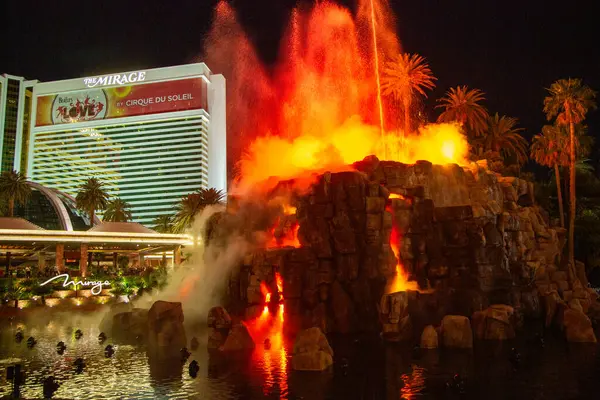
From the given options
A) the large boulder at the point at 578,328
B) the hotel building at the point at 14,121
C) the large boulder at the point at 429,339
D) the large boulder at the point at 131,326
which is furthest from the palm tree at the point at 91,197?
the hotel building at the point at 14,121

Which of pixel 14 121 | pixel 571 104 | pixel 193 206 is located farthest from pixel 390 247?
pixel 14 121

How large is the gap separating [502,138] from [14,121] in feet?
550

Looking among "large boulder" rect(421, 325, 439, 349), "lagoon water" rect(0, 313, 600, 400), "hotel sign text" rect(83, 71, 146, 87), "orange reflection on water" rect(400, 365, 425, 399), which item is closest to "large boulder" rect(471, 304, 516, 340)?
"lagoon water" rect(0, 313, 600, 400)

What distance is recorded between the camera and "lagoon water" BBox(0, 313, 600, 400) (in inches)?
716

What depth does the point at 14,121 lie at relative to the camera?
179m

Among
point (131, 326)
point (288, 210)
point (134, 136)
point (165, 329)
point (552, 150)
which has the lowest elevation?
point (165, 329)

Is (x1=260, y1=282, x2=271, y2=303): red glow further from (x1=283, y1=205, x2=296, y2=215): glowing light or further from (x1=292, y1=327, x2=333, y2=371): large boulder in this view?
(x1=292, y1=327, x2=333, y2=371): large boulder

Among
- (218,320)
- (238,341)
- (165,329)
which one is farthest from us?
(218,320)

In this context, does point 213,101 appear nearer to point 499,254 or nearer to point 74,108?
point 74,108

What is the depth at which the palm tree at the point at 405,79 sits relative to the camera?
59.1 m

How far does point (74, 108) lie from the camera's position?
177 metres

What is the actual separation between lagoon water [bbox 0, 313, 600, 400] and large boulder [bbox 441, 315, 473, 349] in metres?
0.83

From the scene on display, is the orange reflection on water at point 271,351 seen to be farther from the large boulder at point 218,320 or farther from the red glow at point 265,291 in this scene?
the large boulder at point 218,320

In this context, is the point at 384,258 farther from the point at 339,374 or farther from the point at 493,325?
the point at 339,374
